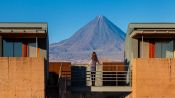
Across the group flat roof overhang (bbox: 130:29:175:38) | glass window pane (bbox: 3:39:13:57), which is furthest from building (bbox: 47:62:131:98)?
glass window pane (bbox: 3:39:13:57)

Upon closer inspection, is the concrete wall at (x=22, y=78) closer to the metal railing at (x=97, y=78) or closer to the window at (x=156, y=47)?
the metal railing at (x=97, y=78)

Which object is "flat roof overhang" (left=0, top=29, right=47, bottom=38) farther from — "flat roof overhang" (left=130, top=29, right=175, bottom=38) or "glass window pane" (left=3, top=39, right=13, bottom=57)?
"flat roof overhang" (left=130, top=29, right=175, bottom=38)

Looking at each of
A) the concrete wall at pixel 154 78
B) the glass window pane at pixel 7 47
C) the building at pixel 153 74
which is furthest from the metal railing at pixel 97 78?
the glass window pane at pixel 7 47

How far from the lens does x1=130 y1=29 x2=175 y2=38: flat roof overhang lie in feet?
90.0

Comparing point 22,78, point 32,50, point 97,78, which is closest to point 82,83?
point 97,78

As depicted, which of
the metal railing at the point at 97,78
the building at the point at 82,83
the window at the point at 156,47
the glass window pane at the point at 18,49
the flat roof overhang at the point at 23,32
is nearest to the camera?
the flat roof overhang at the point at 23,32

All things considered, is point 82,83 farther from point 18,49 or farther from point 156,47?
point 156,47

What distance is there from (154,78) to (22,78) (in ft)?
21.5

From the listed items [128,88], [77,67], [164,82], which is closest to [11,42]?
[77,67]

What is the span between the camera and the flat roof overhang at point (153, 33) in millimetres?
27442

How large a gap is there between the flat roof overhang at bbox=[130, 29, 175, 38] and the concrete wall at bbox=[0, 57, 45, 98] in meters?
5.60

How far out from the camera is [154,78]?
26094 mm

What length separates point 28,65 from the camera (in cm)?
2530

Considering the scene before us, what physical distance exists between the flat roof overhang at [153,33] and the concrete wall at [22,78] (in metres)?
5.60
